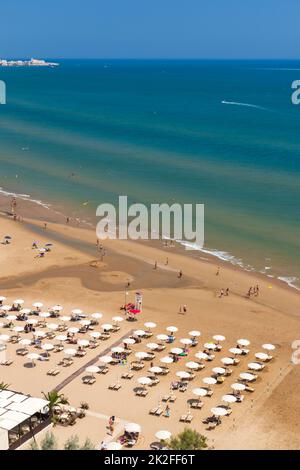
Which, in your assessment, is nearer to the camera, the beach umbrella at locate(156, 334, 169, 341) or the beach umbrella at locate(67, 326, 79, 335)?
the beach umbrella at locate(156, 334, 169, 341)

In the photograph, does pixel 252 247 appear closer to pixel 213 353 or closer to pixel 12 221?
pixel 213 353

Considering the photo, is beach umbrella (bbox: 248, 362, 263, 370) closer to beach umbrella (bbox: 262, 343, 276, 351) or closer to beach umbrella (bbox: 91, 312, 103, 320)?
beach umbrella (bbox: 262, 343, 276, 351)

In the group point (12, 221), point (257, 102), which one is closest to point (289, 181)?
point (12, 221)

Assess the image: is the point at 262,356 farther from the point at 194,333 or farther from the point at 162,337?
the point at 162,337

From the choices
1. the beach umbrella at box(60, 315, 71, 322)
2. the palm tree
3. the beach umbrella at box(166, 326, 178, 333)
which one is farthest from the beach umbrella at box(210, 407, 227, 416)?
the beach umbrella at box(60, 315, 71, 322)

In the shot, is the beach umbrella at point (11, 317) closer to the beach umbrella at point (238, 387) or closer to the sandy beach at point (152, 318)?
the sandy beach at point (152, 318)

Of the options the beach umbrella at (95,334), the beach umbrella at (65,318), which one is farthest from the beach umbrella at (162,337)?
the beach umbrella at (65,318)
